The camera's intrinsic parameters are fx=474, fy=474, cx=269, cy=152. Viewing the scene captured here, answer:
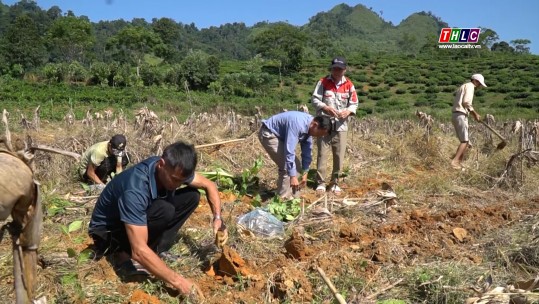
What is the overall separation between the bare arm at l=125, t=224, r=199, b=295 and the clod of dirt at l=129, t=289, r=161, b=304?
0.14 m

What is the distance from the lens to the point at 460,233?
3.95 meters

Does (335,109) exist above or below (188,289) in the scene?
above

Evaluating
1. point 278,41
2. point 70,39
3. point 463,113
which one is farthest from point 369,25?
point 463,113

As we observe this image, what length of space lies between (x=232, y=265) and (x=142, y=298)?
62cm

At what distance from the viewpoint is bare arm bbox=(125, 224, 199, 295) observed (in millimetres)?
2688

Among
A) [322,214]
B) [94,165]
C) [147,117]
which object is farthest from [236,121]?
[322,214]

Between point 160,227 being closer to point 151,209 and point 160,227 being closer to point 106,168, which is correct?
point 151,209

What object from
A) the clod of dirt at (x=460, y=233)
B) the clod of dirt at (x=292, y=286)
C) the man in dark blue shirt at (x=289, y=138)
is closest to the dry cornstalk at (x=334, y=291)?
the clod of dirt at (x=292, y=286)

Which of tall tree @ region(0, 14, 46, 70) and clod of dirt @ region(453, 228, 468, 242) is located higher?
tall tree @ region(0, 14, 46, 70)

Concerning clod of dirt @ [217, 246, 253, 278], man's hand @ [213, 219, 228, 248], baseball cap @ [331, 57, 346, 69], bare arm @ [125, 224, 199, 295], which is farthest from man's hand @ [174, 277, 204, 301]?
baseball cap @ [331, 57, 346, 69]

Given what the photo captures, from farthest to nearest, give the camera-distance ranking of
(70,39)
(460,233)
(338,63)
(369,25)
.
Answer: (369,25)
(70,39)
(338,63)
(460,233)

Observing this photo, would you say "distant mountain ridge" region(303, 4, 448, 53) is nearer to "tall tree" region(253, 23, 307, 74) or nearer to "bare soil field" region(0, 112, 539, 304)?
"tall tree" region(253, 23, 307, 74)

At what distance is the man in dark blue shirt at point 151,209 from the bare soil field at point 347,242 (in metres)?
0.18

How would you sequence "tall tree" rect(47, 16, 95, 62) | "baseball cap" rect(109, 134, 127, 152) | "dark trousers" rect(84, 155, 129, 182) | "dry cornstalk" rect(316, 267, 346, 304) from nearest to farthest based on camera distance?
"dry cornstalk" rect(316, 267, 346, 304), "baseball cap" rect(109, 134, 127, 152), "dark trousers" rect(84, 155, 129, 182), "tall tree" rect(47, 16, 95, 62)
